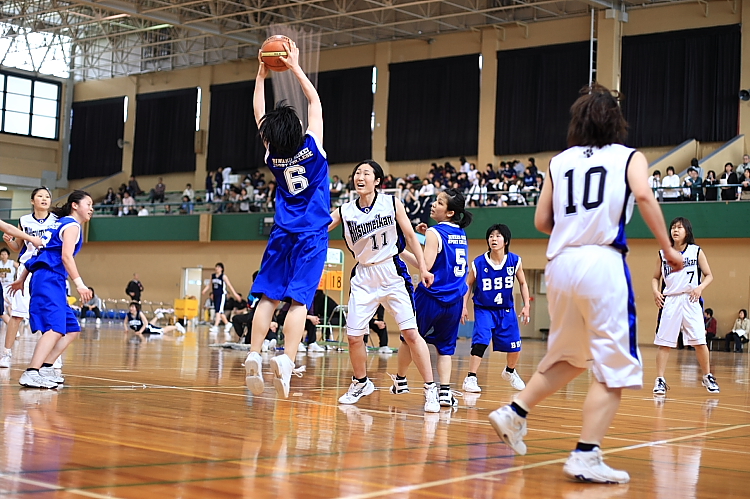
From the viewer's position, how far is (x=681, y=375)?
12477 millimetres

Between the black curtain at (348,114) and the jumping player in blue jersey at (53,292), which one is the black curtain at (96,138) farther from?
the jumping player in blue jersey at (53,292)

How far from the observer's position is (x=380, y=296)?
656 centimetres

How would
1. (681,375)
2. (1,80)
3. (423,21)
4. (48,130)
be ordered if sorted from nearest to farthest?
(681,375) → (423,21) → (1,80) → (48,130)

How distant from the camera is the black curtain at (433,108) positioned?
30641mm

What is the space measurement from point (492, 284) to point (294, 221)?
3.73 m

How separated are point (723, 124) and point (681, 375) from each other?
51.0 feet

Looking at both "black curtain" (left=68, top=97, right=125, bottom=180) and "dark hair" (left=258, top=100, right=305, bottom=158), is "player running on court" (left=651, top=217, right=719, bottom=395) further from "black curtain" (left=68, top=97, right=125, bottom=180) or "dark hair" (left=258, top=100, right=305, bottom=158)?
"black curtain" (left=68, top=97, right=125, bottom=180)

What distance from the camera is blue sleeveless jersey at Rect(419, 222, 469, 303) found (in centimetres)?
715

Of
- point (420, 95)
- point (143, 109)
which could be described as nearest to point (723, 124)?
point (420, 95)

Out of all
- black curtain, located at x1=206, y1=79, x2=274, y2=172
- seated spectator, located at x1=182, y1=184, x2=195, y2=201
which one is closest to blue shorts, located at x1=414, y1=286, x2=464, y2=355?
black curtain, located at x1=206, y1=79, x2=274, y2=172

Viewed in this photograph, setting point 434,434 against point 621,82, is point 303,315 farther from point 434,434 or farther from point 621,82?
point 621,82

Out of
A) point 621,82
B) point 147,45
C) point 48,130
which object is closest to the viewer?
point 621,82

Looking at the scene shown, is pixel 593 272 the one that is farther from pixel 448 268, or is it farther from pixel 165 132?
pixel 165 132

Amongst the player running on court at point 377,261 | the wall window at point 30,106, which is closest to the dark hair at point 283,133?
the player running on court at point 377,261
